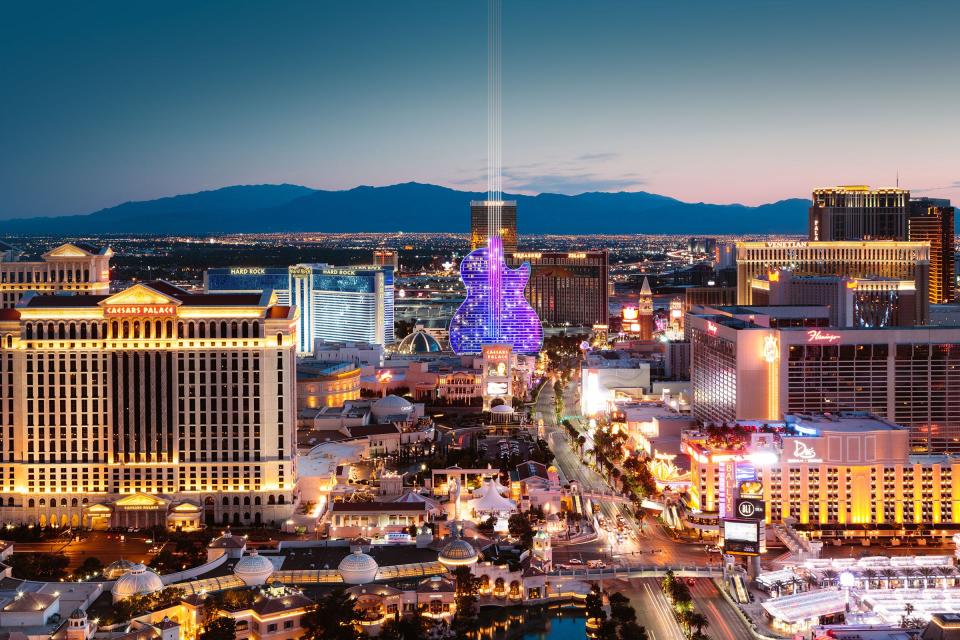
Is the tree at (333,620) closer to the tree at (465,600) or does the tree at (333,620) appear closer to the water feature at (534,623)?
the tree at (465,600)

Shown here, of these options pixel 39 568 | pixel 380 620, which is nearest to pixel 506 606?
pixel 380 620

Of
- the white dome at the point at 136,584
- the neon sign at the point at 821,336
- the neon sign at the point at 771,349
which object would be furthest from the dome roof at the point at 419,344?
the white dome at the point at 136,584

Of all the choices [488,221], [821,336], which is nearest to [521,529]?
[821,336]

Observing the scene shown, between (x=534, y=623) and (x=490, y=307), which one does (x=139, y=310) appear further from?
(x=490, y=307)

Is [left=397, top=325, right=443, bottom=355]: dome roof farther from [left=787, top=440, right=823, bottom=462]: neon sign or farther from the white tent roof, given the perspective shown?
[left=787, top=440, right=823, bottom=462]: neon sign

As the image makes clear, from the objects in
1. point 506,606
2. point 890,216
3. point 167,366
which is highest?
point 890,216

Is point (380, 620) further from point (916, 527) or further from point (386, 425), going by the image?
point (386, 425)

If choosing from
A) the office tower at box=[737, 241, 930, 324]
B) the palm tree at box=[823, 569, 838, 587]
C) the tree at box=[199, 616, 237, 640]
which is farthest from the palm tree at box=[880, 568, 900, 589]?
the office tower at box=[737, 241, 930, 324]
